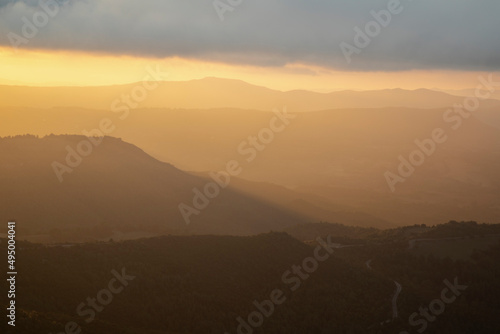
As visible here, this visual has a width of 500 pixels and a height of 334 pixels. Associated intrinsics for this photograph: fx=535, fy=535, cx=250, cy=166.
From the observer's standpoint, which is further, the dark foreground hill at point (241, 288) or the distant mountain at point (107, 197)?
the distant mountain at point (107, 197)

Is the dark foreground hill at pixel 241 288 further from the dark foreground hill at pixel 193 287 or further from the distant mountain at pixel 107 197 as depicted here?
the distant mountain at pixel 107 197

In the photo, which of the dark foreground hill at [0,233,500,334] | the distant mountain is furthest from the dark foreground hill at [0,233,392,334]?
the distant mountain

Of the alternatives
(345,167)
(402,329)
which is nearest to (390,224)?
(402,329)

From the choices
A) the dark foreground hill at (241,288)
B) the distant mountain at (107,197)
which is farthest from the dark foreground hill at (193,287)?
the distant mountain at (107,197)

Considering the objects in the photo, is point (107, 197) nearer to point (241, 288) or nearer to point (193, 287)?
point (193, 287)

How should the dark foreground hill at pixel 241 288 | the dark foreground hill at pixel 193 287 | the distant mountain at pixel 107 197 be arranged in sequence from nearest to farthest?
the dark foreground hill at pixel 193 287
the dark foreground hill at pixel 241 288
the distant mountain at pixel 107 197

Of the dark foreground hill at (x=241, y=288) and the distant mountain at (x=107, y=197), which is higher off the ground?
the distant mountain at (x=107, y=197)

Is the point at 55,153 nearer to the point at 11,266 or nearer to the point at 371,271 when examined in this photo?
the point at 11,266

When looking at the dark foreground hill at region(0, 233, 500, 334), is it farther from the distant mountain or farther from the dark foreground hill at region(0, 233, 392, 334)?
the distant mountain
